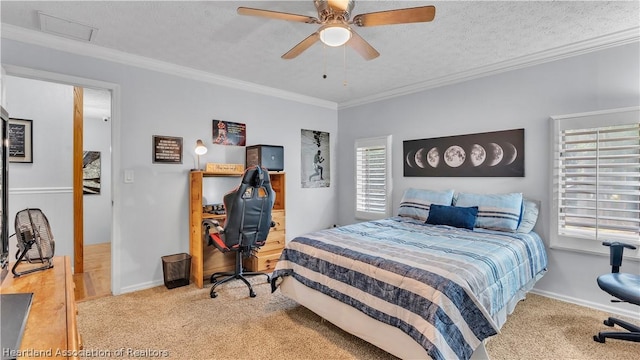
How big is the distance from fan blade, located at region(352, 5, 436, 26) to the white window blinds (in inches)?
81.7

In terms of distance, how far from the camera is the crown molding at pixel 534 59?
2607 millimetres

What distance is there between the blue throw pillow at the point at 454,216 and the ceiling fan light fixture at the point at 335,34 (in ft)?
7.02

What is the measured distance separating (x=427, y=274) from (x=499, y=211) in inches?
66.0

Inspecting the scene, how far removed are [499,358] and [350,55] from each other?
2.85m

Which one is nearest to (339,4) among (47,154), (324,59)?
(324,59)

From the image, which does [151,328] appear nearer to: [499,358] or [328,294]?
[328,294]

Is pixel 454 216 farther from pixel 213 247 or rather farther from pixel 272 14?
pixel 213 247

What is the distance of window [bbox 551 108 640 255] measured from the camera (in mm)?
2537

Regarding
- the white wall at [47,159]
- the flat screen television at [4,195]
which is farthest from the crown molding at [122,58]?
the flat screen television at [4,195]

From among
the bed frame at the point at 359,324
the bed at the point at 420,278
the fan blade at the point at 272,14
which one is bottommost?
the bed frame at the point at 359,324

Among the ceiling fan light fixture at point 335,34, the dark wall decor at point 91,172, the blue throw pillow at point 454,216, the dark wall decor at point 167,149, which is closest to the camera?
the ceiling fan light fixture at point 335,34

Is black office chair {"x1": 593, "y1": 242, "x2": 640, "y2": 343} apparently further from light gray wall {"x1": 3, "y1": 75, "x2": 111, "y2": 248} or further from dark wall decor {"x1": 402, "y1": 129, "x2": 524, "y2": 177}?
light gray wall {"x1": 3, "y1": 75, "x2": 111, "y2": 248}

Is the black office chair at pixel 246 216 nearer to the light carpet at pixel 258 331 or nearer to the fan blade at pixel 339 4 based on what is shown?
the light carpet at pixel 258 331

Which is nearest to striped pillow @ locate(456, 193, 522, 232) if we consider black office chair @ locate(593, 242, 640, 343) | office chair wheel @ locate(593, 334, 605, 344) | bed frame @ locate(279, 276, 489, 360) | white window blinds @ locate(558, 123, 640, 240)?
white window blinds @ locate(558, 123, 640, 240)
